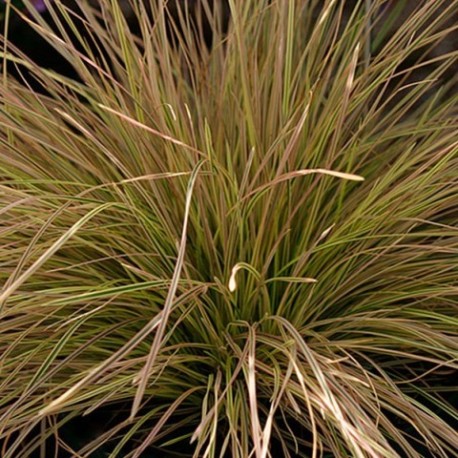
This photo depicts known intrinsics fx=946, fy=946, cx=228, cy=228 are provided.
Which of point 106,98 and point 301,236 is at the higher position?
point 106,98

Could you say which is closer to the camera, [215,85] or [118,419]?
[118,419]

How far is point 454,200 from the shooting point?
5.00 feet

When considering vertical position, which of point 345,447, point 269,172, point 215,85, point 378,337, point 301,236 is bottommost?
point 345,447

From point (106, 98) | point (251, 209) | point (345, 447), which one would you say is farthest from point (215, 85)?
point (345, 447)

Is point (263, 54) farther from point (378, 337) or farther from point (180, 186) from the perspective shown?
point (378, 337)

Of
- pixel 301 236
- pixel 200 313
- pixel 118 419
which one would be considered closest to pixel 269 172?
pixel 301 236

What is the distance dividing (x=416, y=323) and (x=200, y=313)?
0.32 meters

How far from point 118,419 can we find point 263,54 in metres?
0.67

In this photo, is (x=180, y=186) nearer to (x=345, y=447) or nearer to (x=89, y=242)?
(x=89, y=242)

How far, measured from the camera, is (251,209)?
1.34m

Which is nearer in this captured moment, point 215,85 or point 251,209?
point 251,209

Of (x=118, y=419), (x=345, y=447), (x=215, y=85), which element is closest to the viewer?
(x=345, y=447)

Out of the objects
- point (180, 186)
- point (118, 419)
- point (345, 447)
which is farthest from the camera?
point (118, 419)

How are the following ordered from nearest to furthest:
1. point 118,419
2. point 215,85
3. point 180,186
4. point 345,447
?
point 345,447 → point 180,186 → point 118,419 → point 215,85
